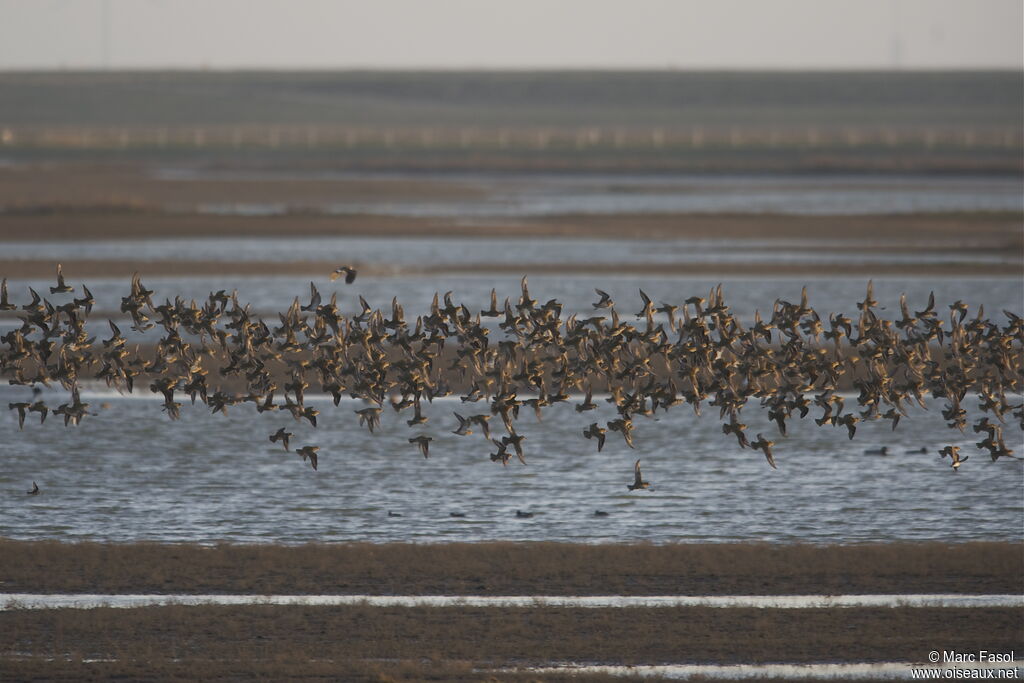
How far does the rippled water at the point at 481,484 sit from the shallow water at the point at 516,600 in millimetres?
1243

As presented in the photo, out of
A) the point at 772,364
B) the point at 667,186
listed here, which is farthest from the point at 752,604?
the point at 667,186

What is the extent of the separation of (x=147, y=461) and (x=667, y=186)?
145 ft

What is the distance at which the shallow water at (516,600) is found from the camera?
9.66m

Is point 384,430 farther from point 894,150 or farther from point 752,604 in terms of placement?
point 894,150

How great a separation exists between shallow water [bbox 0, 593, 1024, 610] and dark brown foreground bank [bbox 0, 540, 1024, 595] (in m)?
0.10

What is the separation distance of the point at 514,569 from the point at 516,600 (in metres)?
0.57

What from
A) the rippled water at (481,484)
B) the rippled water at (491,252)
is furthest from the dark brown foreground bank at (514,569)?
the rippled water at (491,252)

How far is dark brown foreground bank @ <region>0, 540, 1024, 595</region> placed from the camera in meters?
9.97

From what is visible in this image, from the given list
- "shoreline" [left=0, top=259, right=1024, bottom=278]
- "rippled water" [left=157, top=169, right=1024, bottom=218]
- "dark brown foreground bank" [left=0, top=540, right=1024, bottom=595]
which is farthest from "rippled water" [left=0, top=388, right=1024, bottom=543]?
"rippled water" [left=157, top=169, right=1024, bottom=218]

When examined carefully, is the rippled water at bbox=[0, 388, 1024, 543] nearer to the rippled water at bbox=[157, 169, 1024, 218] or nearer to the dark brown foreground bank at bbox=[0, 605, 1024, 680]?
the dark brown foreground bank at bbox=[0, 605, 1024, 680]

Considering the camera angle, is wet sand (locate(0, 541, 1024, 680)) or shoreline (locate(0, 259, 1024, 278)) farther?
shoreline (locate(0, 259, 1024, 278))

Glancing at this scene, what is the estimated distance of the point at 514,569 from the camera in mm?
10320

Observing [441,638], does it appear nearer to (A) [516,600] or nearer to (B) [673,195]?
(A) [516,600]

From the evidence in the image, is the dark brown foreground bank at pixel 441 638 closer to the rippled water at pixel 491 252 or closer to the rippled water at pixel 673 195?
→ the rippled water at pixel 491 252
